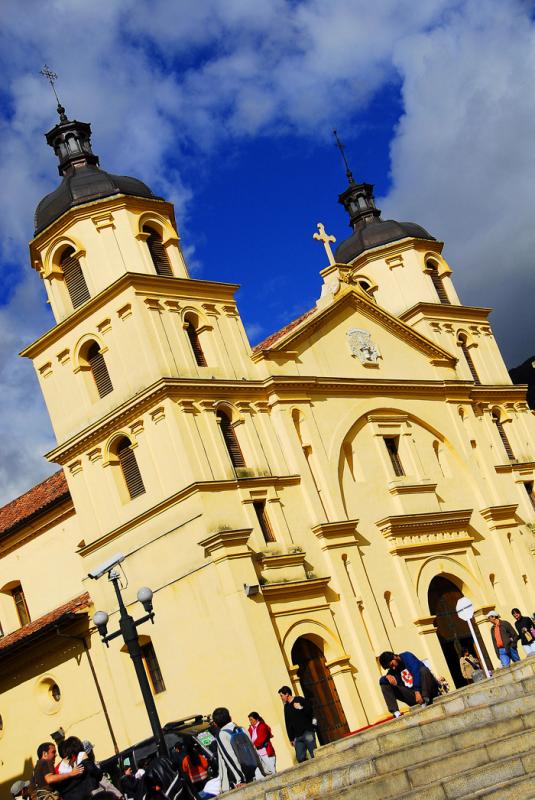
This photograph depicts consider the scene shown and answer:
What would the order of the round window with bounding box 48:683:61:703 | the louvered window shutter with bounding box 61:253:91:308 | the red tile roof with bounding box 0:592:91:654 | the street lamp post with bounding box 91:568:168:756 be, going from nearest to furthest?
the street lamp post with bounding box 91:568:168:756, the red tile roof with bounding box 0:592:91:654, the round window with bounding box 48:683:61:703, the louvered window shutter with bounding box 61:253:91:308

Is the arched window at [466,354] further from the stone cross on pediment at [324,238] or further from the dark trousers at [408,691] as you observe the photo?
the dark trousers at [408,691]

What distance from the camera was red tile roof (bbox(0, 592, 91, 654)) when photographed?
1266 inches

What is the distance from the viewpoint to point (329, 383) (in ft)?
112

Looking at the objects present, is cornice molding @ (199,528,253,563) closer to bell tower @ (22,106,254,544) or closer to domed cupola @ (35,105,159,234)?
bell tower @ (22,106,254,544)

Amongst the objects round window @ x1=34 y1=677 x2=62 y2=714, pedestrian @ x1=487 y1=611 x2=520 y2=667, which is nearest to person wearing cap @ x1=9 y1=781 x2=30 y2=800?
round window @ x1=34 y1=677 x2=62 y2=714

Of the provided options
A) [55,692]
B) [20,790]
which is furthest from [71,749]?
[55,692]

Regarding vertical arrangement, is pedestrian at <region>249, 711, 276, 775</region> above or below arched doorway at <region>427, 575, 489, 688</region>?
below

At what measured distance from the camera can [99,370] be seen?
32406 millimetres

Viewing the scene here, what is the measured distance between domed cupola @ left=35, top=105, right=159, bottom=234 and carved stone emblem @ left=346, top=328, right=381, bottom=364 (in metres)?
7.64

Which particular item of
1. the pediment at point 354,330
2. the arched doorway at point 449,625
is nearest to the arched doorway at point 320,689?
the arched doorway at point 449,625

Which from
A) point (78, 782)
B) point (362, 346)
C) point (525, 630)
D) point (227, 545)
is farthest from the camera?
point (362, 346)

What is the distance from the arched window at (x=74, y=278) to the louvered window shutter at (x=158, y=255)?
6.84ft

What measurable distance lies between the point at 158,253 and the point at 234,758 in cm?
1816

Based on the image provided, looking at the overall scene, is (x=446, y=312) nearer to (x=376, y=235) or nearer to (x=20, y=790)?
(x=376, y=235)
